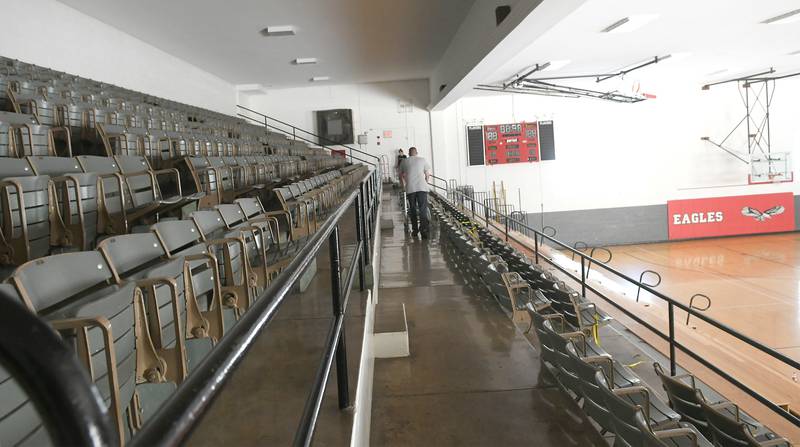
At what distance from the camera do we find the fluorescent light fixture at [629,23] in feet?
25.8

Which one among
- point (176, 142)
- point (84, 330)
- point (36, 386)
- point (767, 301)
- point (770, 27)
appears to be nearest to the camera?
point (36, 386)

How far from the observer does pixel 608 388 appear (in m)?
2.58

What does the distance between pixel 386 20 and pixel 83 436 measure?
9.88 m

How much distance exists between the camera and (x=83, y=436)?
1.09ft

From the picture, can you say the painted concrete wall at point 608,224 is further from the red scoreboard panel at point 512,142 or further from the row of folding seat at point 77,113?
the row of folding seat at point 77,113

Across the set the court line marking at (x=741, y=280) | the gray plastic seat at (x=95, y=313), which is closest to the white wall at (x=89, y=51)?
the gray plastic seat at (x=95, y=313)

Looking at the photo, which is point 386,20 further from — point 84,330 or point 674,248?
point 674,248

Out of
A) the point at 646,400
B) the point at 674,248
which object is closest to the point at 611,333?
the point at 646,400

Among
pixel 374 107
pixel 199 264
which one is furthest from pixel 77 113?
pixel 374 107

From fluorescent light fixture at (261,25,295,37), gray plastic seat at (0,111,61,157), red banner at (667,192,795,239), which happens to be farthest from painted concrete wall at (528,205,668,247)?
gray plastic seat at (0,111,61,157)

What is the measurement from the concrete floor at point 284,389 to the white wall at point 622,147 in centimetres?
1324

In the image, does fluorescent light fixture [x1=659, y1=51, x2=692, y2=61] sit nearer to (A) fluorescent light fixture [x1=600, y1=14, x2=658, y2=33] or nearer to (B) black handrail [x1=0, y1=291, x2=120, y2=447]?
(A) fluorescent light fixture [x1=600, y1=14, x2=658, y2=33]

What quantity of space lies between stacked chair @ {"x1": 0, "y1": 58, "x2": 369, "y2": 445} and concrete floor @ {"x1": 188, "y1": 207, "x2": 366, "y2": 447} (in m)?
0.27

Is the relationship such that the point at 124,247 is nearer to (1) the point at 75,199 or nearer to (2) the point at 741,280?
(1) the point at 75,199
